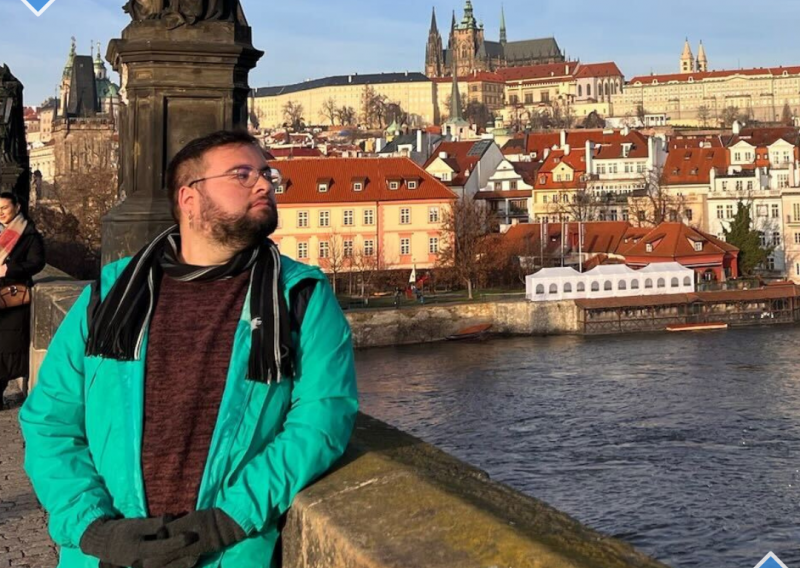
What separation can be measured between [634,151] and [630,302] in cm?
1822

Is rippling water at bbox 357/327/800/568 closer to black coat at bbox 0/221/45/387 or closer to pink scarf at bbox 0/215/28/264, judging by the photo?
black coat at bbox 0/221/45/387

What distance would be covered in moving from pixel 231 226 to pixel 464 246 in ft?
136

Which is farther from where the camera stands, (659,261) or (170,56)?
(659,261)

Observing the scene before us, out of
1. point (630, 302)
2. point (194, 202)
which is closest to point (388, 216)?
point (630, 302)

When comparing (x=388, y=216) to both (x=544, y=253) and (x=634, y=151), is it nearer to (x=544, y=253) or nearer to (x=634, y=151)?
(x=544, y=253)

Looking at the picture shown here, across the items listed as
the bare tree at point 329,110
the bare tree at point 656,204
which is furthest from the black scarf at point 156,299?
the bare tree at point 329,110

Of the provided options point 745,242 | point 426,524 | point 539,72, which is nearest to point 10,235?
point 426,524

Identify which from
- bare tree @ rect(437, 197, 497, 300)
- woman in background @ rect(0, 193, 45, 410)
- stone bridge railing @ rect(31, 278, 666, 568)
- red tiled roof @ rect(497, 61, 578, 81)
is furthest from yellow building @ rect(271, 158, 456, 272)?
red tiled roof @ rect(497, 61, 578, 81)

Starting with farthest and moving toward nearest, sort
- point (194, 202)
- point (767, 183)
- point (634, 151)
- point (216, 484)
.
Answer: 1. point (634, 151)
2. point (767, 183)
3. point (194, 202)
4. point (216, 484)

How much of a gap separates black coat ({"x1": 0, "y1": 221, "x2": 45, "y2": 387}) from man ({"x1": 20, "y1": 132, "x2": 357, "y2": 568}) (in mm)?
3664

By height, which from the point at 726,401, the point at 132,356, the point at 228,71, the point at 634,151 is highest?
the point at 634,151

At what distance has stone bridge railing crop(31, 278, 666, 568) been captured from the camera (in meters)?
1.68

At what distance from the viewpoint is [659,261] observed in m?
43.5

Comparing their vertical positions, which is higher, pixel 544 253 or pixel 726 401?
pixel 544 253
